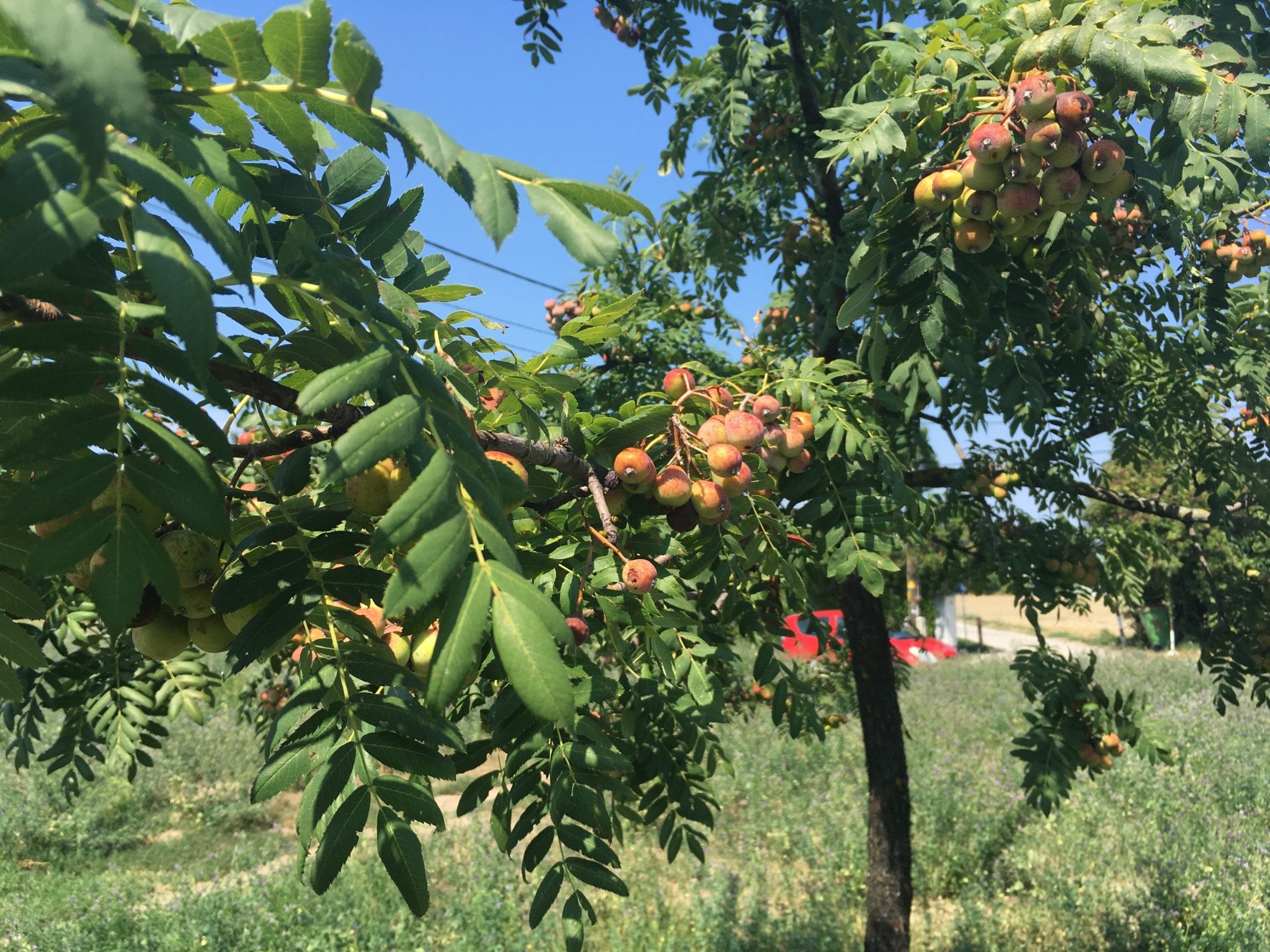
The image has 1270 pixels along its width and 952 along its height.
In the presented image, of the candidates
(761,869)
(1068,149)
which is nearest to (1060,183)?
(1068,149)

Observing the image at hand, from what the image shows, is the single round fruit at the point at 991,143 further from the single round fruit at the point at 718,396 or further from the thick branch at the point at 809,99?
the thick branch at the point at 809,99

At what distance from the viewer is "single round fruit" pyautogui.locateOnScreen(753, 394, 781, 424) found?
6.65 feet

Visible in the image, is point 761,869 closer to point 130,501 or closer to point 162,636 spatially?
point 162,636

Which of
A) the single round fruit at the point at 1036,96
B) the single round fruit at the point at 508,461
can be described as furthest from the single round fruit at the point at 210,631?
the single round fruit at the point at 1036,96

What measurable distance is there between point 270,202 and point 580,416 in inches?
25.5

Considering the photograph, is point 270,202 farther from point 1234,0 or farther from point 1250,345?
point 1250,345

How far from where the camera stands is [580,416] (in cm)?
158

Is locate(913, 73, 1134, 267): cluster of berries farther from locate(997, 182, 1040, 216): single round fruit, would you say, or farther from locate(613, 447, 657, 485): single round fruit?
locate(613, 447, 657, 485): single round fruit

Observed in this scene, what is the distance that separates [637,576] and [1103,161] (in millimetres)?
1435

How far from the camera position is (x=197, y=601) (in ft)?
3.79

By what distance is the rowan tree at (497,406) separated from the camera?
0.78m

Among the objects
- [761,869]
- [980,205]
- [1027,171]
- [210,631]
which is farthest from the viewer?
[761,869]

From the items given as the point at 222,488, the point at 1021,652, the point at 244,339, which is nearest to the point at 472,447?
the point at 222,488

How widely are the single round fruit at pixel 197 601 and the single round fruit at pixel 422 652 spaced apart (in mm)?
298
